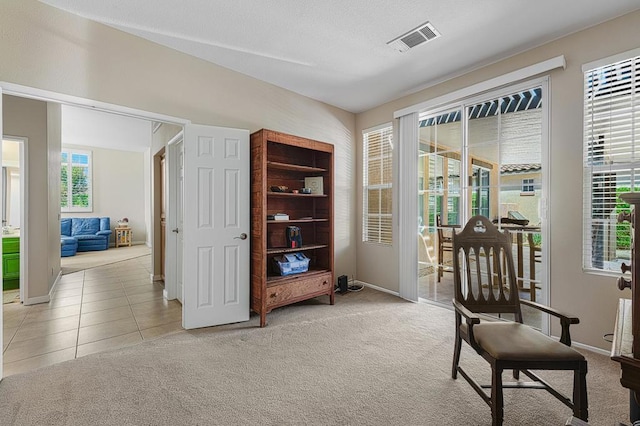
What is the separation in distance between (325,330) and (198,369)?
1.26 m

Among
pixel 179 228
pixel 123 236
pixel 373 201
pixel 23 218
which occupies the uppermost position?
pixel 373 201

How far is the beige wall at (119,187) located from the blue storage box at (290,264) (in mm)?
7810

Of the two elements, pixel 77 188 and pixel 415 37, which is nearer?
pixel 415 37

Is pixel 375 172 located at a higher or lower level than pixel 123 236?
higher

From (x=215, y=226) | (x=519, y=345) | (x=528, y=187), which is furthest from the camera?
(x=215, y=226)

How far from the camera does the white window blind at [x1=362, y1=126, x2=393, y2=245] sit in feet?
14.3

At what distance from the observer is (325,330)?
303cm

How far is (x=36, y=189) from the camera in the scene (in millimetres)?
3820

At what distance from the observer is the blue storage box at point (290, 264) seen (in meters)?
3.56

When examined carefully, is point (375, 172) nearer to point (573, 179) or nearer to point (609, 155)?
point (573, 179)

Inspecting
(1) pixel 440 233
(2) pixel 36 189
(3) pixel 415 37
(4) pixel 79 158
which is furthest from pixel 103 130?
(1) pixel 440 233

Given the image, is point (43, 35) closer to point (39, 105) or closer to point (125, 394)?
point (39, 105)

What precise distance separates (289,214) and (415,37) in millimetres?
2459

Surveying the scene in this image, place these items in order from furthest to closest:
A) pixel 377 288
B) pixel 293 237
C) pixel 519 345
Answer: pixel 377 288
pixel 293 237
pixel 519 345
